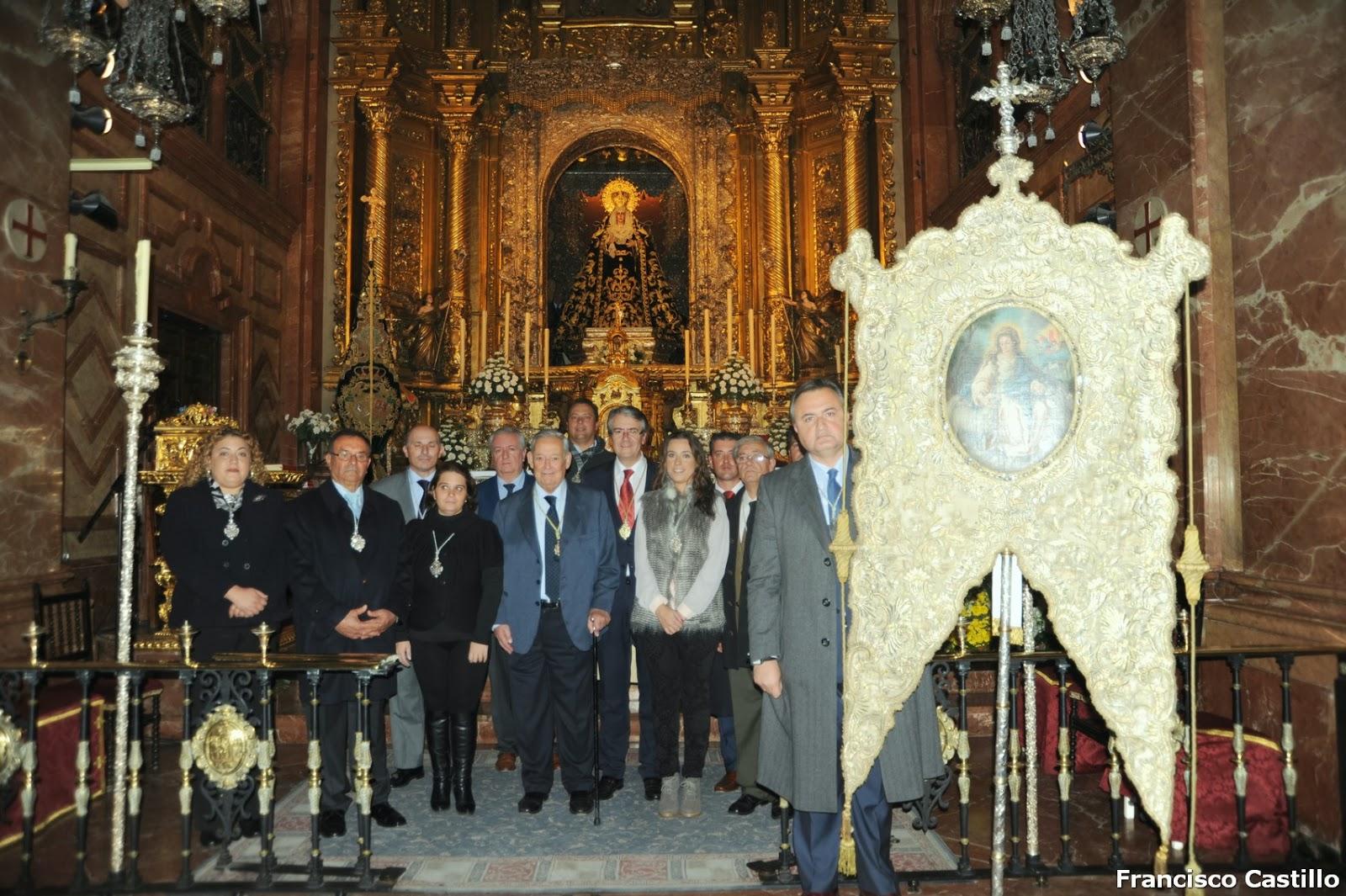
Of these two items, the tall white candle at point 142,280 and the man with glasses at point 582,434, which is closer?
the tall white candle at point 142,280

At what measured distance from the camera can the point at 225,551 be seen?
14.2 ft

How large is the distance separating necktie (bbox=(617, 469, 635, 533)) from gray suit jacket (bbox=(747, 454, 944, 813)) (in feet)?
6.20

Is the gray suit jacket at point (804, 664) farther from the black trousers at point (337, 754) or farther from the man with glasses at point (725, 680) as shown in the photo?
the black trousers at point (337, 754)

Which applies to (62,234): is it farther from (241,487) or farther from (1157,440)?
(1157,440)

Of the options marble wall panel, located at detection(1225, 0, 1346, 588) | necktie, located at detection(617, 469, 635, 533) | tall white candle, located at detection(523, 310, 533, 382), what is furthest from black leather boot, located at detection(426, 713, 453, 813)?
tall white candle, located at detection(523, 310, 533, 382)

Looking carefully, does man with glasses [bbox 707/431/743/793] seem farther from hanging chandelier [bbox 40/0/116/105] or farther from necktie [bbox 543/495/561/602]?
hanging chandelier [bbox 40/0/116/105]

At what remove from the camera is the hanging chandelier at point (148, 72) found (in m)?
4.91

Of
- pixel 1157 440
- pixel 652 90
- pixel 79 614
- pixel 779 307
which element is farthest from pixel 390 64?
pixel 1157 440

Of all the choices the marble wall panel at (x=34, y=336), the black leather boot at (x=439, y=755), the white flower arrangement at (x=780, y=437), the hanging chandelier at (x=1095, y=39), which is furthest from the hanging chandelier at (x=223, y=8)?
the white flower arrangement at (x=780, y=437)

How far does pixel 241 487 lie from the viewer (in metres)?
4.45

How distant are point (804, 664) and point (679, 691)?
153cm

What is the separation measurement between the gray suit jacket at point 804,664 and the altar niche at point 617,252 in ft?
27.0

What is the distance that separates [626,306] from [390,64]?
12.9 feet

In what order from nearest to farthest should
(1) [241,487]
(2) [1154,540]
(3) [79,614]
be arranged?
(2) [1154,540] < (1) [241,487] < (3) [79,614]
